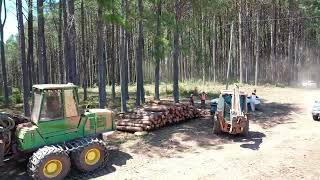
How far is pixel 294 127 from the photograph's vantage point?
62.2ft

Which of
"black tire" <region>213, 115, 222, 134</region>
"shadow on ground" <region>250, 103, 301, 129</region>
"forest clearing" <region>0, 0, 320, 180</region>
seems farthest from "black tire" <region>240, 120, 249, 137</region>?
"shadow on ground" <region>250, 103, 301, 129</region>

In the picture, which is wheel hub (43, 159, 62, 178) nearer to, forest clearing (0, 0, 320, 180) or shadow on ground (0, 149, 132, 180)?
forest clearing (0, 0, 320, 180)

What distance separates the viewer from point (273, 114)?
22.6m

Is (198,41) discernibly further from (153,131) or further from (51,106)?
(51,106)

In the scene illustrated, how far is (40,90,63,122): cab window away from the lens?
→ 11573 mm

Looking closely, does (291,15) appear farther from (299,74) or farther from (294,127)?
(294,127)

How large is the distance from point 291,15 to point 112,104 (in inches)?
1235

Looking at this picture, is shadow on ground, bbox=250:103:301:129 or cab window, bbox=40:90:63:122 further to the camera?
shadow on ground, bbox=250:103:301:129

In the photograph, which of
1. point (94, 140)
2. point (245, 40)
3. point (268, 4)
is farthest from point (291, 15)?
point (94, 140)

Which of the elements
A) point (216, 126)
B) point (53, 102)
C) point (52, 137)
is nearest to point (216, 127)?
point (216, 126)

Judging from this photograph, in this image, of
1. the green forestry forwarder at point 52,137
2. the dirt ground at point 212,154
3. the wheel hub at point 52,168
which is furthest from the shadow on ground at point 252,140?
the wheel hub at point 52,168

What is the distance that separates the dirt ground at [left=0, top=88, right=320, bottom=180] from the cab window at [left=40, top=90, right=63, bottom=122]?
1.99 meters

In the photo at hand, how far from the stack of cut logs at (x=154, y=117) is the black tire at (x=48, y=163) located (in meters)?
6.09

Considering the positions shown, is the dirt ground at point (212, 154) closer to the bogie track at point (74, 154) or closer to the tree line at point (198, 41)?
the bogie track at point (74, 154)
